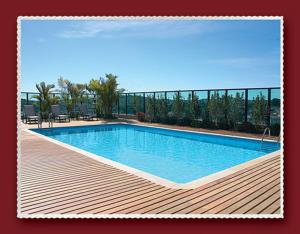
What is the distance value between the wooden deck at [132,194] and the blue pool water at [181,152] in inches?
32.5

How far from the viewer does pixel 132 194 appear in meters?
4.42

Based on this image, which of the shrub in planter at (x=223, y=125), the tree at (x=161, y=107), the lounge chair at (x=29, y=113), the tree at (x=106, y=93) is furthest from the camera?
the tree at (x=106, y=93)

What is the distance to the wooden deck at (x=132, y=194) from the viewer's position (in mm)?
3973

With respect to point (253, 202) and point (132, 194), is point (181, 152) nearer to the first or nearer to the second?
point (132, 194)

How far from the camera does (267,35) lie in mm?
4457

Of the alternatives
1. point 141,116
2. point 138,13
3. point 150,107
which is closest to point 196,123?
point 150,107

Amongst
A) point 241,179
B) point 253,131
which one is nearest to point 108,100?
point 253,131

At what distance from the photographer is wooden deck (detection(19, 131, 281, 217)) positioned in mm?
3973

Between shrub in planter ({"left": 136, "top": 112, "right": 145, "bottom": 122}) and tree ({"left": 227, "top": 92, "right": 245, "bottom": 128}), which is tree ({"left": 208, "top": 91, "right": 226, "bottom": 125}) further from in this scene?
shrub in planter ({"left": 136, "top": 112, "right": 145, "bottom": 122})

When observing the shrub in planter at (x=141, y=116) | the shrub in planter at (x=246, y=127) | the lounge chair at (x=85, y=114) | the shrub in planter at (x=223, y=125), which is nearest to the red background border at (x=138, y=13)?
the shrub in planter at (x=246, y=127)

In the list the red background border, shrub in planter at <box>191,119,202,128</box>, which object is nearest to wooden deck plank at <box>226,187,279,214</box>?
the red background border

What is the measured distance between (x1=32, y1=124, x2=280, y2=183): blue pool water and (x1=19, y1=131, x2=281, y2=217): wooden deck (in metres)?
0.83

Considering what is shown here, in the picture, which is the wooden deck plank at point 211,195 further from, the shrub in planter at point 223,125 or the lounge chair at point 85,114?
the lounge chair at point 85,114

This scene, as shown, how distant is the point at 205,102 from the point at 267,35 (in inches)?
391
